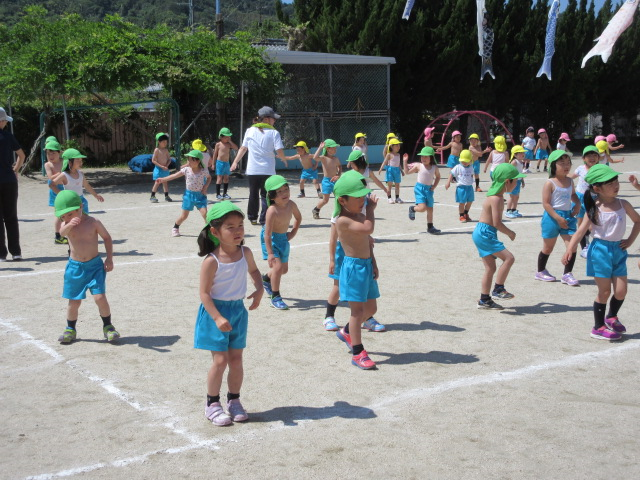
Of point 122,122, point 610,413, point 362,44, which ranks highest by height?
point 362,44

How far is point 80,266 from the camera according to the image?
22.2ft

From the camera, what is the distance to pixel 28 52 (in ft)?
66.9

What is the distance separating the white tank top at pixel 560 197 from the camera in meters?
9.04

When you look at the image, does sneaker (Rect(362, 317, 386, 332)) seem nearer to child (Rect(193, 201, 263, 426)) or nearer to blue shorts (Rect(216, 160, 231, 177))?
child (Rect(193, 201, 263, 426))

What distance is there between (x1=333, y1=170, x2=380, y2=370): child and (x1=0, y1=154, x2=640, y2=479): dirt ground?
0.91 ft

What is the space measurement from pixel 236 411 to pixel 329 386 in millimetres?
907

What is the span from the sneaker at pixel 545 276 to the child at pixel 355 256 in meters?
3.76

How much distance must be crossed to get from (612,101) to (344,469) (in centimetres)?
4005

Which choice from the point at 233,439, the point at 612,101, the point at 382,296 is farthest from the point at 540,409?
the point at 612,101

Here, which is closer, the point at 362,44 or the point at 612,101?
the point at 362,44

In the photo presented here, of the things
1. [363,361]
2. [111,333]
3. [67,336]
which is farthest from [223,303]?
[67,336]

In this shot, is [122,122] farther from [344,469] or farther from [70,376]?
[344,469]

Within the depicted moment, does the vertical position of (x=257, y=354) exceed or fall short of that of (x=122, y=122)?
it falls short

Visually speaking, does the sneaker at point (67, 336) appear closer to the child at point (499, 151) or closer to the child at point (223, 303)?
the child at point (223, 303)
